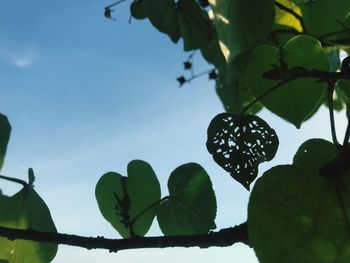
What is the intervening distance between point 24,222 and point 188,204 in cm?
17

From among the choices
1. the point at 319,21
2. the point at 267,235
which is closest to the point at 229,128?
the point at 267,235

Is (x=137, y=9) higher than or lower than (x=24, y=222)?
higher

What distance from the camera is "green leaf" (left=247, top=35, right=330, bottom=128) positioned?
0.43 metres

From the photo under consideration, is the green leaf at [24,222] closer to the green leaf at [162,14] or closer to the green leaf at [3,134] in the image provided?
the green leaf at [3,134]

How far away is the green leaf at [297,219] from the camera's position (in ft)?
1.03

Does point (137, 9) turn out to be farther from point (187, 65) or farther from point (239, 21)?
point (239, 21)

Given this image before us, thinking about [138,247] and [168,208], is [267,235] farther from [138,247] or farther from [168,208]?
[168,208]

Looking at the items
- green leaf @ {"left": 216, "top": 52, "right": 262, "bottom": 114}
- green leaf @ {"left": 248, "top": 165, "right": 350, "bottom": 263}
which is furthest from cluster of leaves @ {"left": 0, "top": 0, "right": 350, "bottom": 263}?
green leaf @ {"left": 216, "top": 52, "right": 262, "bottom": 114}

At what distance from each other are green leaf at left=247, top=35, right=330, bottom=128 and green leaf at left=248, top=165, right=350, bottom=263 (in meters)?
0.11

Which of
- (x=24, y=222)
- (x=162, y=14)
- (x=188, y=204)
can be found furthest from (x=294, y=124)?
(x=162, y=14)

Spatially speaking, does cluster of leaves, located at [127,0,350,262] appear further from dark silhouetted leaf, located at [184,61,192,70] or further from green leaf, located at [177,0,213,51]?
dark silhouetted leaf, located at [184,61,192,70]

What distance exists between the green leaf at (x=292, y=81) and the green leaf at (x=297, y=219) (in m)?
0.11

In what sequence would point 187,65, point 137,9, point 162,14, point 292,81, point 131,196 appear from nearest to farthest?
1. point 292,81
2. point 131,196
3. point 162,14
4. point 137,9
5. point 187,65

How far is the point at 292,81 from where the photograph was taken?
17.4 inches
